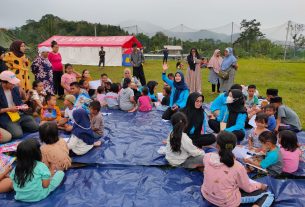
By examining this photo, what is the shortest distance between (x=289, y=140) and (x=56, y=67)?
6951mm

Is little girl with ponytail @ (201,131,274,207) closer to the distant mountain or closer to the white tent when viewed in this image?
the white tent

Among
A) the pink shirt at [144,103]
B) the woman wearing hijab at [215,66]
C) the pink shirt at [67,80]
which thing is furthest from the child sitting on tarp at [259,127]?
the pink shirt at [67,80]

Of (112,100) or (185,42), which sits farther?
(185,42)

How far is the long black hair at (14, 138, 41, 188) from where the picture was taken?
297cm

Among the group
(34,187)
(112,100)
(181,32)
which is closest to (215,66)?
(112,100)

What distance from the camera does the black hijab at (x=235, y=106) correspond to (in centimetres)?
474

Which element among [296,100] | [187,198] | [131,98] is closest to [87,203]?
[187,198]

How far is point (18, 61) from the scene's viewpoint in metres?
6.28

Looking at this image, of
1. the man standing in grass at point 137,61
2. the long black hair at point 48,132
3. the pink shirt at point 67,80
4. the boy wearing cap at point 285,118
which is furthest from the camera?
the man standing in grass at point 137,61

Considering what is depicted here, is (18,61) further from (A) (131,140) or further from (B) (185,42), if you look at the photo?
(B) (185,42)

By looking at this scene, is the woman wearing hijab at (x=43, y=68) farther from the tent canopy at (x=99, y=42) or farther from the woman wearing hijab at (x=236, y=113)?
the tent canopy at (x=99, y=42)

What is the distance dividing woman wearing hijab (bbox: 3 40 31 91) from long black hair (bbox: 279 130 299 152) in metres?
5.68

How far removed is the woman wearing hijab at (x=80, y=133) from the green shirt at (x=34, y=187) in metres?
1.12

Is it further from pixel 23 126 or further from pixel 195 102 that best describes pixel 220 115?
pixel 23 126
